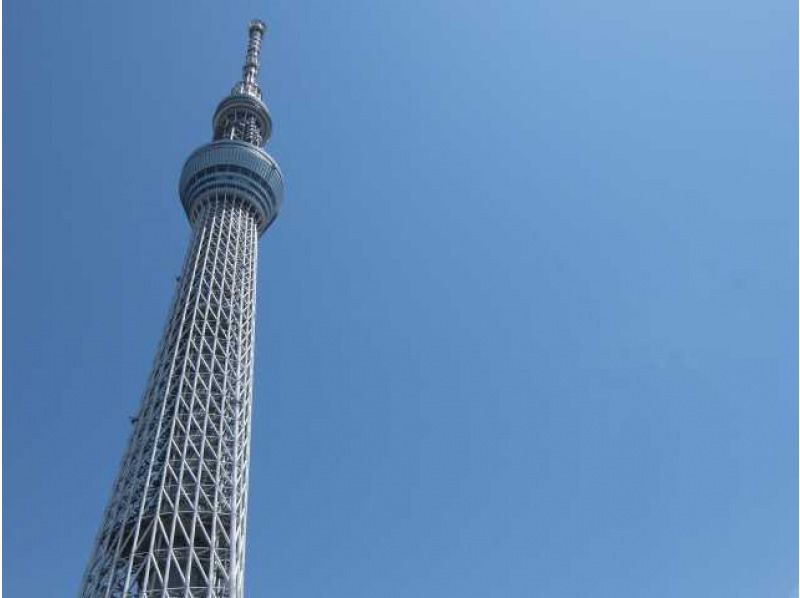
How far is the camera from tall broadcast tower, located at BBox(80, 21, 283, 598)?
2055 inches

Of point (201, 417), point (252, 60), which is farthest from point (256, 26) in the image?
point (201, 417)

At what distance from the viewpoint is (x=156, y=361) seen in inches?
2741

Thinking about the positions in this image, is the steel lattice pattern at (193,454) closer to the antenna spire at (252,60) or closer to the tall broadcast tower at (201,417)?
the tall broadcast tower at (201,417)

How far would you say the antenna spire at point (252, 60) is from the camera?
99.2 meters

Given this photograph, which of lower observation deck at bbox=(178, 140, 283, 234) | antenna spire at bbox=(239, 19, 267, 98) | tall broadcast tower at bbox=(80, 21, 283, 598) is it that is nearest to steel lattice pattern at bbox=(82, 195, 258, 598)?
tall broadcast tower at bbox=(80, 21, 283, 598)

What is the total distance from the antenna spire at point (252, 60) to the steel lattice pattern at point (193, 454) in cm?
2762

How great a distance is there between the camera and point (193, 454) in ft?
196

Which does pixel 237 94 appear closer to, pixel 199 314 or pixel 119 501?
pixel 199 314

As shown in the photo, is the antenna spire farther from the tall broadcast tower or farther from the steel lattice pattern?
the steel lattice pattern

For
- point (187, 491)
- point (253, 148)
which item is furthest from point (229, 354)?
point (253, 148)

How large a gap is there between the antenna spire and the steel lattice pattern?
27.6 metres

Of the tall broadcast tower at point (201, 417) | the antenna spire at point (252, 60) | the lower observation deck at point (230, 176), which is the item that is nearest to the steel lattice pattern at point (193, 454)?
the tall broadcast tower at point (201, 417)

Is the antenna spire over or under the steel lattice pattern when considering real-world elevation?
over

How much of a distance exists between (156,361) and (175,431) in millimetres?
11182
